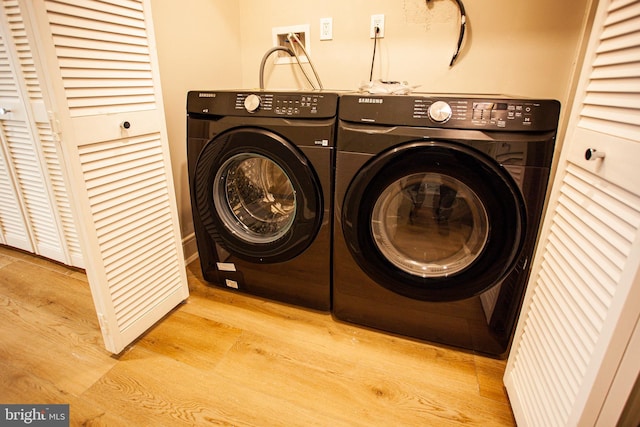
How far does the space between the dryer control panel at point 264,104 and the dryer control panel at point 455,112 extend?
0.31 ft

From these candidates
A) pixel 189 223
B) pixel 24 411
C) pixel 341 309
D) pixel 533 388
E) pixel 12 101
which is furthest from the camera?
pixel 189 223

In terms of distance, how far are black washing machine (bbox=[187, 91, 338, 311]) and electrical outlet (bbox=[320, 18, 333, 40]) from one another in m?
0.78

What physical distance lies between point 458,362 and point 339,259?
1.93 feet

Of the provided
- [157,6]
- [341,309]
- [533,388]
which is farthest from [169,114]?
[533,388]

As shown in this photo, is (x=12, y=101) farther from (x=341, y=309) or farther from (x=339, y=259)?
(x=341, y=309)

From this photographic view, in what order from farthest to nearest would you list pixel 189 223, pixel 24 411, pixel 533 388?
pixel 189 223
pixel 24 411
pixel 533 388

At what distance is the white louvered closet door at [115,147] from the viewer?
0.92 m

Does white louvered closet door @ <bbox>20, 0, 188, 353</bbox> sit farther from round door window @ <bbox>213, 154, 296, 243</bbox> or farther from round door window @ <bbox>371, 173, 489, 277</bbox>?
round door window @ <bbox>371, 173, 489, 277</bbox>

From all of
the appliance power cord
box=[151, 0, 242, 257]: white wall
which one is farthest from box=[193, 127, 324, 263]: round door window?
the appliance power cord

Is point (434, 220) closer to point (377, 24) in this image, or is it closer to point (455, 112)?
point (455, 112)

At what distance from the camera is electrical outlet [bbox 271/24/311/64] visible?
184 cm

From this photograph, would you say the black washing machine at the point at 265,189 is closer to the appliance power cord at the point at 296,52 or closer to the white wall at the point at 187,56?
the white wall at the point at 187,56

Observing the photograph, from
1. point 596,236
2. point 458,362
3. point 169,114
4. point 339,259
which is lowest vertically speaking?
point 458,362

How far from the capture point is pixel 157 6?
146 centimetres
